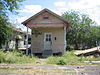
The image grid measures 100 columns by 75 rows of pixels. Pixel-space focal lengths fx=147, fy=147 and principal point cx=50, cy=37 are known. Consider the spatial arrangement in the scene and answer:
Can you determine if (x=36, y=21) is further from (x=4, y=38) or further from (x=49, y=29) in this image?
(x=4, y=38)

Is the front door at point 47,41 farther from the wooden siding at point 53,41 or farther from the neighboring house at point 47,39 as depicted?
the wooden siding at point 53,41

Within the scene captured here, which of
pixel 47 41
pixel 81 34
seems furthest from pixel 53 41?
pixel 81 34

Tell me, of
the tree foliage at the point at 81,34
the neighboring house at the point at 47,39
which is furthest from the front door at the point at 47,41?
the tree foliage at the point at 81,34

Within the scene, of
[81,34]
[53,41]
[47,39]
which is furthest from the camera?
[81,34]

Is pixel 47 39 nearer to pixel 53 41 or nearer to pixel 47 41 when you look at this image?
pixel 47 41

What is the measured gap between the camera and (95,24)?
4231cm

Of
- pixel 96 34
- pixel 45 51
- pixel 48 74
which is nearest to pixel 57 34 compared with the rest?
pixel 45 51

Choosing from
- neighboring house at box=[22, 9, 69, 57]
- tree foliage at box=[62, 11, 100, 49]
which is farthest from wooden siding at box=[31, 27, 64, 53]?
tree foliage at box=[62, 11, 100, 49]

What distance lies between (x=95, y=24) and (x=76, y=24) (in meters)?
7.44

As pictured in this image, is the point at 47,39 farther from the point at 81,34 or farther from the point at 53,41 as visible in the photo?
the point at 81,34

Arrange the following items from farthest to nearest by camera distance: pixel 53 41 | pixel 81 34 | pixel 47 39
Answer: pixel 81 34, pixel 47 39, pixel 53 41

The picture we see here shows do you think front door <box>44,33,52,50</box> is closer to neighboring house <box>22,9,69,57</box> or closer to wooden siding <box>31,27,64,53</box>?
neighboring house <box>22,9,69,57</box>

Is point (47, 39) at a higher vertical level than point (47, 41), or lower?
higher

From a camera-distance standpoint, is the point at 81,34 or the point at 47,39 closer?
the point at 47,39
